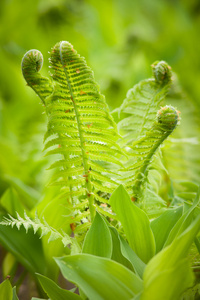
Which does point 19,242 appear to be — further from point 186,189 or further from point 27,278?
point 186,189

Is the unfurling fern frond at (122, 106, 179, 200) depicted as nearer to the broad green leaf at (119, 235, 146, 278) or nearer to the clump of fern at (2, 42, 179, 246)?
the clump of fern at (2, 42, 179, 246)

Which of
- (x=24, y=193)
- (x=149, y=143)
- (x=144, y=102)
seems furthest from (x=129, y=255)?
(x=24, y=193)

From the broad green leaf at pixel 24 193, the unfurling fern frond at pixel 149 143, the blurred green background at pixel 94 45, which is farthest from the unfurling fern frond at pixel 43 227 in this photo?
the blurred green background at pixel 94 45

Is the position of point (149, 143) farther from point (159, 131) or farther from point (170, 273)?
point (170, 273)

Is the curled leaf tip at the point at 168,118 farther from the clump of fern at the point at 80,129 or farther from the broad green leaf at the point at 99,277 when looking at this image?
the broad green leaf at the point at 99,277

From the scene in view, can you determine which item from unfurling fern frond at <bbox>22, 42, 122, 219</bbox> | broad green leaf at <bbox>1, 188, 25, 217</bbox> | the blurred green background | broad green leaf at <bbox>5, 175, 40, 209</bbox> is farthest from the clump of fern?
the blurred green background
